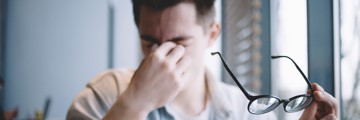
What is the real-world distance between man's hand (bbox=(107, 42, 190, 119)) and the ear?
2.2 inches

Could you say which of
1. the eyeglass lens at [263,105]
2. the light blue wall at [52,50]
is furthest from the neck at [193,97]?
the light blue wall at [52,50]

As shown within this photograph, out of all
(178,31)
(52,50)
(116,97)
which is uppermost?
(178,31)

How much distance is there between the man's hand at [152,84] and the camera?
453 mm

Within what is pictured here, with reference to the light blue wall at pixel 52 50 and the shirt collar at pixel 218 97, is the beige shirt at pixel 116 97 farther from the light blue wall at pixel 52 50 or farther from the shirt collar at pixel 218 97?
the light blue wall at pixel 52 50

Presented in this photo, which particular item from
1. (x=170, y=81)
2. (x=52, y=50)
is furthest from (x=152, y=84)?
(x=52, y=50)

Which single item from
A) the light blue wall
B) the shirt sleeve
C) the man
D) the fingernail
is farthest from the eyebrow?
the light blue wall

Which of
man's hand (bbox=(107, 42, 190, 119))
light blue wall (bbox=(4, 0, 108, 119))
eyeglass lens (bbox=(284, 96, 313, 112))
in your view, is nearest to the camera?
eyeglass lens (bbox=(284, 96, 313, 112))

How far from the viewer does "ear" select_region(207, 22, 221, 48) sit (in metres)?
0.53

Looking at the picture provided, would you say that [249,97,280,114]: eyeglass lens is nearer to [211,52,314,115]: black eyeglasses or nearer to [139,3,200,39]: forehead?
[211,52,314,115]: black eyeglasses

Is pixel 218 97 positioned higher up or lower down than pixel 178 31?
lower down

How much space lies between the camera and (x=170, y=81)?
47 centimetres

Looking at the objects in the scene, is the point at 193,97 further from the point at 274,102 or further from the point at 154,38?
the point at 274,102

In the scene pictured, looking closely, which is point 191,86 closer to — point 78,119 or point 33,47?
point 78,119

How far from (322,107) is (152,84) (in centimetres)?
18
